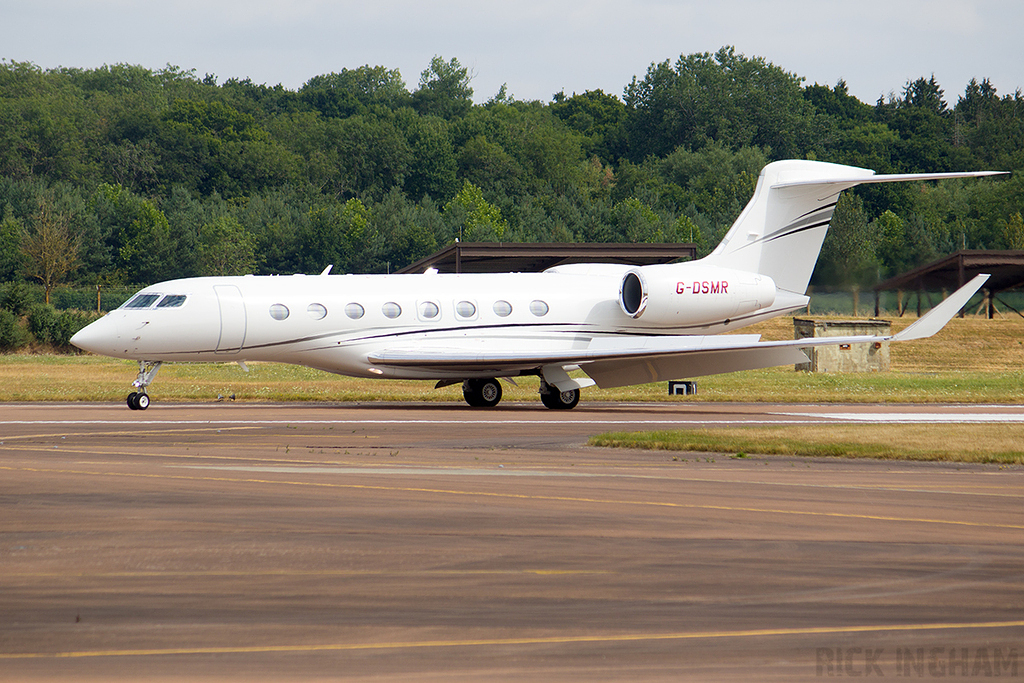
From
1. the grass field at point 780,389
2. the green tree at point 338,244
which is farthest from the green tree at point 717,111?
the grass field at point 780,389

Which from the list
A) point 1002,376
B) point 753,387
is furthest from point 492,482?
point 1002,376

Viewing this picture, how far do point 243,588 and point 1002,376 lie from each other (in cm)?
3573

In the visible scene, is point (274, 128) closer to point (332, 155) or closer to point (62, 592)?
point (332, 155)

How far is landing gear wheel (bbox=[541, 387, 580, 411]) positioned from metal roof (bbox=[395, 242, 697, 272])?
19.0 meters

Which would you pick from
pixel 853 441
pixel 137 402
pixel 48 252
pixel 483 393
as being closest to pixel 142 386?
pixel 137 402

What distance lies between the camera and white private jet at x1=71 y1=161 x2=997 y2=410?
82.6ft

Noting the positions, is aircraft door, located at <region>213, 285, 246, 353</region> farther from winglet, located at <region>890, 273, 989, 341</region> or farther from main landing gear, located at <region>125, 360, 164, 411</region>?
winglet, located at <region>890, 273, 989, 341</region>

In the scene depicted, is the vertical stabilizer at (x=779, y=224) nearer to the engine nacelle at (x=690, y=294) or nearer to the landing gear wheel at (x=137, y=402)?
the engine nacelle at (x=690, y=294)

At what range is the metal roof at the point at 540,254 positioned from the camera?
4712cm

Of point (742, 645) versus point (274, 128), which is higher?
point (274, 128)

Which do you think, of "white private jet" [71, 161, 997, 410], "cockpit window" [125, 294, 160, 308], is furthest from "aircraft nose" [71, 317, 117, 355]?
"cockpit window" [125, 294, 160, 308]

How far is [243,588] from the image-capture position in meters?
7.61

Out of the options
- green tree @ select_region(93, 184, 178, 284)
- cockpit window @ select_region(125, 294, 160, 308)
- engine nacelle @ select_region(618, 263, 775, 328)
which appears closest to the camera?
cockpit window @ select_region(125, 294, 160, 308)

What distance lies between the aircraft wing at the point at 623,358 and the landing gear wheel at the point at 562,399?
0.80 ft
